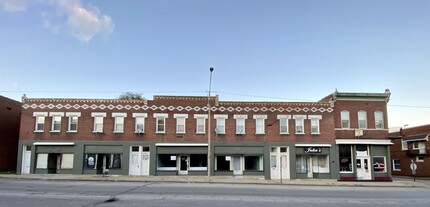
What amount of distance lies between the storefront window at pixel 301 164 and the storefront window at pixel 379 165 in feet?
21.3

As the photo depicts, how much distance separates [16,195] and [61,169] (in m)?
17.3

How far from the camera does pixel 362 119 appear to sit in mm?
31969

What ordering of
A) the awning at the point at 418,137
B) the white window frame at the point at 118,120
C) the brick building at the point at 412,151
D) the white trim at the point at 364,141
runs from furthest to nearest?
the brick building at the point at 412,151
the awning at the point at 418,137
the white window frame at the point at 118,120
the white trim at the point at 364,141

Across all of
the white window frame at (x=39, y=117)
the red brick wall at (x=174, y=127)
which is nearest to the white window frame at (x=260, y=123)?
the red brick wall at (x=174, y=127)

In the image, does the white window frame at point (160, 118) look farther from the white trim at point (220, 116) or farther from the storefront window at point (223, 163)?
the storefront window at point (223, 163)

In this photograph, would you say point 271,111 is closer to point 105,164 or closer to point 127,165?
point 127,165

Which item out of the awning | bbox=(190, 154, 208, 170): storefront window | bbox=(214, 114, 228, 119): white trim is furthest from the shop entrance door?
the awning

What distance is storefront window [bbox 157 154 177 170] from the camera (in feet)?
103

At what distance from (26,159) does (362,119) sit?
32.1 metres

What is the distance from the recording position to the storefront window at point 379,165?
103 ft

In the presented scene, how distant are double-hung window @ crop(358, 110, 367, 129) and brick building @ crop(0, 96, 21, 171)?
35406mm

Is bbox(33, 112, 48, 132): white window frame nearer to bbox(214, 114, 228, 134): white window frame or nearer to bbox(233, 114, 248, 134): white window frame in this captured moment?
bbox(214, 114, 228, 134): white window frame

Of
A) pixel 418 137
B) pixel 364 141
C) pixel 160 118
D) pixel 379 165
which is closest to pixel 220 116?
pixel 160 118

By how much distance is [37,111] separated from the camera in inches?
1236
